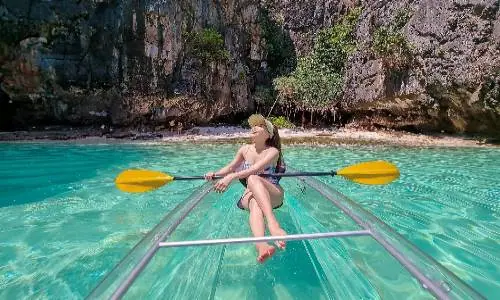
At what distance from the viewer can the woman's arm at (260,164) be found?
3641 millimetres

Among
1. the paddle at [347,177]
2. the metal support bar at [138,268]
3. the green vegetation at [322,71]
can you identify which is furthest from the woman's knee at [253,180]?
the green vegetation at [322,71]

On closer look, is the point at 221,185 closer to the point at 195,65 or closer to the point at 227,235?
the point at 227,235

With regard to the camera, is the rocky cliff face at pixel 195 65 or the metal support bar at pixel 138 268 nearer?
the metal support bar at pixel 138 268

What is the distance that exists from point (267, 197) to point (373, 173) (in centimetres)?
132

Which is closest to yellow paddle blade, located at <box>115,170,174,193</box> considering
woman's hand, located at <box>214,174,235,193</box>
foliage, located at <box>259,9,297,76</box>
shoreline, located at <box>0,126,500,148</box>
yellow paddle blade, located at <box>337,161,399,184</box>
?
woman's hand, located at <box>214,174,235,193</box>

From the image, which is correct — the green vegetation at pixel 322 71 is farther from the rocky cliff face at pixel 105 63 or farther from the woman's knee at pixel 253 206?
the woman's knee at pixel 253 206

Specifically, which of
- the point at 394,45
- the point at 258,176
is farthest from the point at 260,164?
the point at 394,45

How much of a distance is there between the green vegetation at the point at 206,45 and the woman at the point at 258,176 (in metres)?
14.7

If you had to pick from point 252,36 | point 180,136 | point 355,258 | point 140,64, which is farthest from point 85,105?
point 355,258

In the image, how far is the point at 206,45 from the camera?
18.0 meters

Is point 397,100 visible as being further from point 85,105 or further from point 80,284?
point 80,284

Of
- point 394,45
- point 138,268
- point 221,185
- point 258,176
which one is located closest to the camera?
point 138,268

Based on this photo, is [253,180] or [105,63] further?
[105,63]

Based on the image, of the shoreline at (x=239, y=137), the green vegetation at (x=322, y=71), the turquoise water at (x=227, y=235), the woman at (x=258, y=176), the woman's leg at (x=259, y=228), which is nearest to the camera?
the woman's leg at (x=259, y=228)
